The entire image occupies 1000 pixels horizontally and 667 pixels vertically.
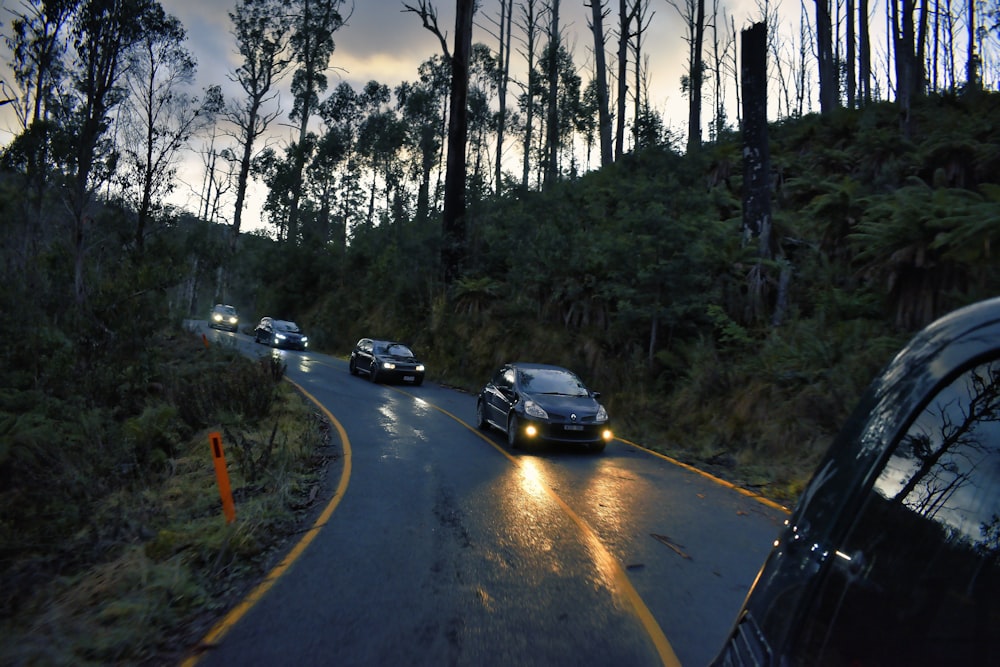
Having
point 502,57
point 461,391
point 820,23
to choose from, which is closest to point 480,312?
point 461,391

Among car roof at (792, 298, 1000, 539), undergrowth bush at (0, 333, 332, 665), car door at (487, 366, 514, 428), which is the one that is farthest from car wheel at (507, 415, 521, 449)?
car roof at (792, 298, 1000, 539)

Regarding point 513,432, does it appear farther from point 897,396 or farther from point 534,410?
point 897,396

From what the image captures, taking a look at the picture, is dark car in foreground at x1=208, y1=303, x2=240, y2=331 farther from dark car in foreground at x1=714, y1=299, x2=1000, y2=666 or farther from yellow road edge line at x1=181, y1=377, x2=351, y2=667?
dark car in foreground at x1=714, y1=299, x2=1000, y2=666

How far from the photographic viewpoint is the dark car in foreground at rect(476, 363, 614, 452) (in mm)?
12406

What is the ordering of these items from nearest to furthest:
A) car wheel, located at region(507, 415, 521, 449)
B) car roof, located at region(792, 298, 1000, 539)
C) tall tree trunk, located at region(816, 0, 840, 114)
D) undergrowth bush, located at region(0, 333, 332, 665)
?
car roof, located at region(792, 298, 1000, 539)
undergrowth bush, located at region(0, 333, 332, 665)
car wheel, located at region(507, 415, 521, 449)
tall tree trunk, located at region(816, 0, 840, 114)

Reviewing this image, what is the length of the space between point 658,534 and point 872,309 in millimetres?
9042

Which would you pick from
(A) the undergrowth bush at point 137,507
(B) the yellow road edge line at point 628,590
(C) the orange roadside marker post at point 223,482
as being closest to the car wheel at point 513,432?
(B) the yellow road edge line at point 628,590

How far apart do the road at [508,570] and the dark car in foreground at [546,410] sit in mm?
1108

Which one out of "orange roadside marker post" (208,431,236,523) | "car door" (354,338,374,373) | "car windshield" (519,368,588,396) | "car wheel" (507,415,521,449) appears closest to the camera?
"orange roadside marker post" (208,431,236,523)

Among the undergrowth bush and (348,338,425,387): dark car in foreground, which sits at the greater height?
(348,338,425,387): dark car in foreground

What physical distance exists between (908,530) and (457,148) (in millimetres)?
29406

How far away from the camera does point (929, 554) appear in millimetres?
1471

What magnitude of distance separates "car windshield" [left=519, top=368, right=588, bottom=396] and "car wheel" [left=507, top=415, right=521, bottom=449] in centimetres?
71

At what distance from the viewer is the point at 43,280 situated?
16375 mm
